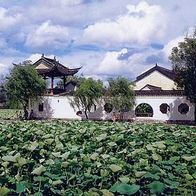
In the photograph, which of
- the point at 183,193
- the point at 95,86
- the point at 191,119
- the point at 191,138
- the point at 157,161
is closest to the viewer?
the point at 183,193

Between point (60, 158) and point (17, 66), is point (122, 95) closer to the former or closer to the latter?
point (17, 66)

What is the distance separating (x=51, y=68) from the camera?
35094 mm

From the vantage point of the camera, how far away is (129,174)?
4008 millimetres

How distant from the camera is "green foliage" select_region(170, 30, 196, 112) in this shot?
2689cm

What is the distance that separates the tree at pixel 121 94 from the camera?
1176 inches

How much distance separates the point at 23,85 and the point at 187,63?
11552mm

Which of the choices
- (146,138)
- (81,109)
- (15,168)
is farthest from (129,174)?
(81,109)

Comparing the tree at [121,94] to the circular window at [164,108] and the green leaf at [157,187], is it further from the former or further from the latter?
the green leaf at [157,187]

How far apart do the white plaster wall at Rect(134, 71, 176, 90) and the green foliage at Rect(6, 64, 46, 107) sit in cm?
851

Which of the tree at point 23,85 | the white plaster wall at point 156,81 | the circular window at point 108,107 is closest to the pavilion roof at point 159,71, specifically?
the white plaster wall at point 156,81

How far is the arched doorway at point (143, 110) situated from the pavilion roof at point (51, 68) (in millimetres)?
8150

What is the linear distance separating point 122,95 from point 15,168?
84.5 ft

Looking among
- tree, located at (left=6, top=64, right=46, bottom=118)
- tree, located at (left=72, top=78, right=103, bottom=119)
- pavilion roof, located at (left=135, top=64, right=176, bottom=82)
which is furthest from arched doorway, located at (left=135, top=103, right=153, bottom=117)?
tree, located at (left=6, top=64, right=46, bottom=118)

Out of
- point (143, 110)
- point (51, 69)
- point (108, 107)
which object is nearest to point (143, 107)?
point (143, 110)
